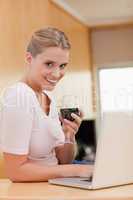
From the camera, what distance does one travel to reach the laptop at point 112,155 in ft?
3.35

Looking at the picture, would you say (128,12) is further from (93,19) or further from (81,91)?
(81,91)

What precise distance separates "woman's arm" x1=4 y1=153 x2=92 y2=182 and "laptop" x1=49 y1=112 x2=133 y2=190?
56 millimetres

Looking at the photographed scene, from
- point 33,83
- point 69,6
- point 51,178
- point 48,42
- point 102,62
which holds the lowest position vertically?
point 51,178

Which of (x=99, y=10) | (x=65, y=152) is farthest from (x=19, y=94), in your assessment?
(x=99, y=10)

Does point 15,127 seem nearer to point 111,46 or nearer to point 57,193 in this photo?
point 57,193

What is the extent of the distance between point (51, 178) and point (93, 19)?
4387 millimetres

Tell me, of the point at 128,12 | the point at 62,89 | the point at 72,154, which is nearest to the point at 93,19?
the point at 128,12

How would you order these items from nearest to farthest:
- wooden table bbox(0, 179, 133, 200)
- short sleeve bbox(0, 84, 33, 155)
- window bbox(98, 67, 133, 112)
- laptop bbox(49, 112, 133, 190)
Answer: wooden table bbox(0, 179, 133, 200) < laptop bbox(49, 112, 133, 190) < short sleeve bbox(0, 84, 33, 155) < window bbox(98, 67, 133, 112)

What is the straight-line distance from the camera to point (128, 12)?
5.01 metres

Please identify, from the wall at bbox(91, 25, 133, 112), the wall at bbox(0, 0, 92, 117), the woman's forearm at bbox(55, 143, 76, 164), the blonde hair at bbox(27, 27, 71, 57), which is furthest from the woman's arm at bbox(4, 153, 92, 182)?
the wall at bbox(91, 25, 133, 112)

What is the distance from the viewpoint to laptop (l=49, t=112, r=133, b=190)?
102 centimetres

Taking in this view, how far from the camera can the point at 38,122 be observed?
1219mm

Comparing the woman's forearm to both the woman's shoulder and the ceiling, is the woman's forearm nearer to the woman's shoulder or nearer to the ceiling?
the woman's shoulder

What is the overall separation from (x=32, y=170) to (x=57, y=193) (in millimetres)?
213
